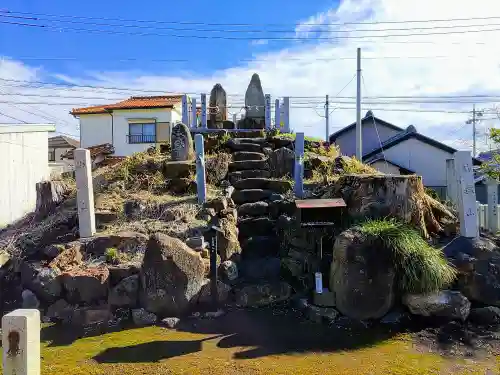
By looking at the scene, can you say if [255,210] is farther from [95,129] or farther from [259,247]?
[95,129]

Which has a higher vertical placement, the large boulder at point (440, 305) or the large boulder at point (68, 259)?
the large boulder at point (68, 259)

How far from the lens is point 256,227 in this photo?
984cm

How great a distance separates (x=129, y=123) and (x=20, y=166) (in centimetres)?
1298

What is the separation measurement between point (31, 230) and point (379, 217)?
769 cm

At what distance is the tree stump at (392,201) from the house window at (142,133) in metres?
20.4

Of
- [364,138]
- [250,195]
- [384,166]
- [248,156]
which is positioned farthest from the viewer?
[364,138]

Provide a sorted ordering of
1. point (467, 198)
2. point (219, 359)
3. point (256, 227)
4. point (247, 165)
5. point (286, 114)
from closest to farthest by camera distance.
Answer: point (219, 359) → point (467, 198) → point (256, 227) → point (247, 165) → point (286, 114)

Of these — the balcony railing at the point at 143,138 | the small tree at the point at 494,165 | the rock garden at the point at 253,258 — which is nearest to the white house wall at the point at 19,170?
the rock garden at the point at 253,258

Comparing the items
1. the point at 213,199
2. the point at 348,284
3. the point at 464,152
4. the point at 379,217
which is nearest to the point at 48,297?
the point at 213,199

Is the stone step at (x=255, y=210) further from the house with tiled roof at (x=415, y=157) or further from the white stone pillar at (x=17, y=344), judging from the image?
A: the house with tiled roof at (x=415, y=157)

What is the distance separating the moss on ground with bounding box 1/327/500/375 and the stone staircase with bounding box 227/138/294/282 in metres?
2.23

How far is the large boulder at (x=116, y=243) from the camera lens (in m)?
8.48

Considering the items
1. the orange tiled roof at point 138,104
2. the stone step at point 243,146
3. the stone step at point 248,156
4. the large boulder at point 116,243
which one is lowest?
the large boulder at point 116,243

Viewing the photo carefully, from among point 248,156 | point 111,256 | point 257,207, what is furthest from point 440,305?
point 248,156
